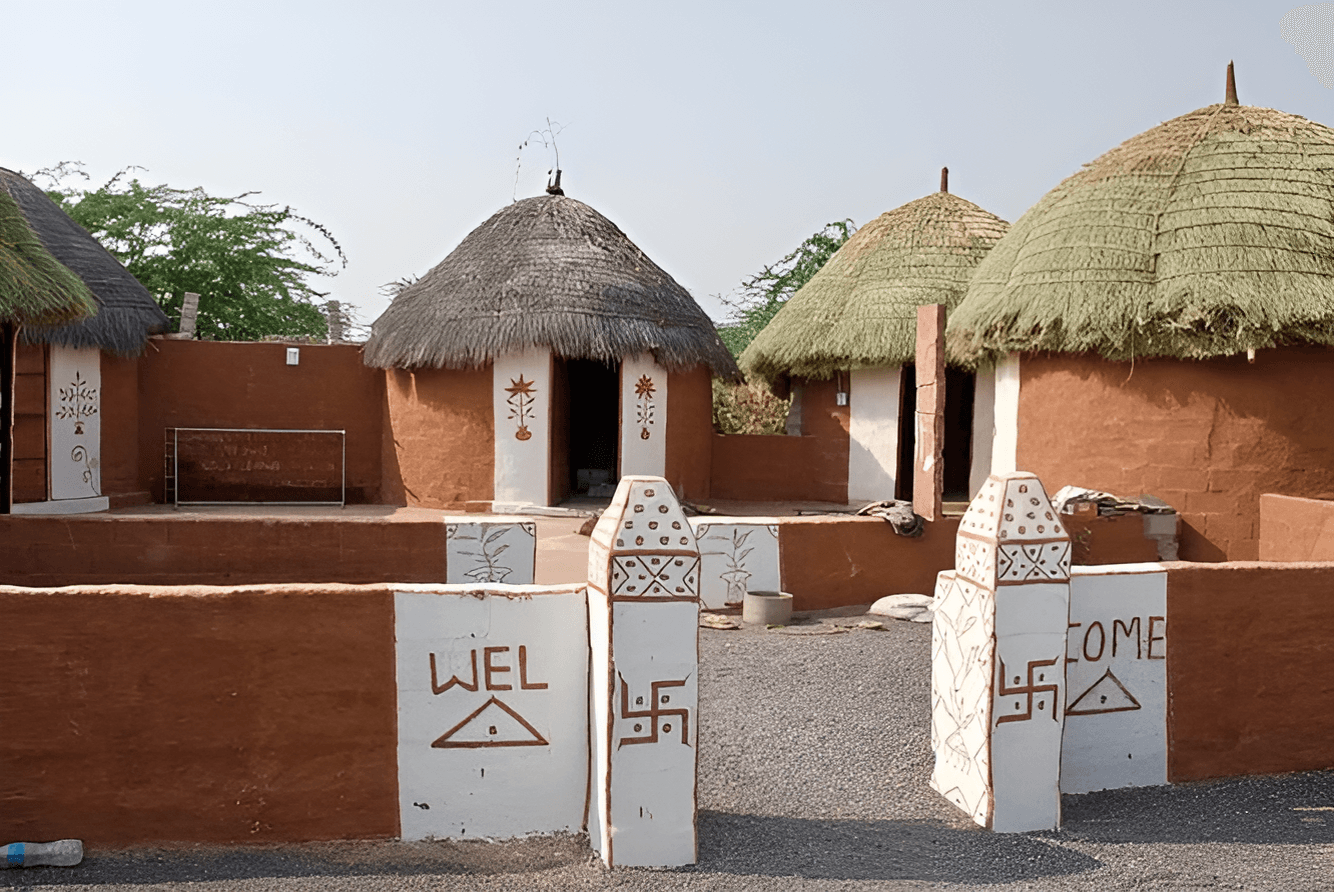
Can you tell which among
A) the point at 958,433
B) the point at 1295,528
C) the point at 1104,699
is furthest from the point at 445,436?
the point at 1104,699

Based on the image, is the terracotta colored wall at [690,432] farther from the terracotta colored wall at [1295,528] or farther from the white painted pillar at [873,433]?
the terracotta colored wall at [1295,528]

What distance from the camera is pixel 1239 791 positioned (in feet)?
15.8

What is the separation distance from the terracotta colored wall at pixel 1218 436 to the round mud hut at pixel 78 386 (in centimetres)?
999

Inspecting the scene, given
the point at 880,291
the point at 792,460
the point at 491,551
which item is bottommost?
the point at 491,551

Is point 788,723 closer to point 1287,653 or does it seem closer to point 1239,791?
point 1239,791

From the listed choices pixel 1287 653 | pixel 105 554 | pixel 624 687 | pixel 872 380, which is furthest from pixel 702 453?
pixel 624 687

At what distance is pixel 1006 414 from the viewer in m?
11.2

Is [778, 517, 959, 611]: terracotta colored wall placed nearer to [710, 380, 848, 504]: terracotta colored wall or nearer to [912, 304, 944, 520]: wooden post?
[912, 304, 944, 520]: wooden post

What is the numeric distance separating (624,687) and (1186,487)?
7.71 meters

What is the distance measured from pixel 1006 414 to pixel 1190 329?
2.13 m

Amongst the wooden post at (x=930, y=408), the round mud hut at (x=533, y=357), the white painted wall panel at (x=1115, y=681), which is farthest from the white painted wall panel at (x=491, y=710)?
the round mud hut at (x=533, y=357)

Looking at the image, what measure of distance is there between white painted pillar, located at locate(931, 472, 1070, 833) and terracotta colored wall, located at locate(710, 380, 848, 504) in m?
9.98

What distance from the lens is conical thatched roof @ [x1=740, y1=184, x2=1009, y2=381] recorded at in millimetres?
13398

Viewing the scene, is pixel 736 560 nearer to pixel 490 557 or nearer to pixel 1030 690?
pixel 490 557
